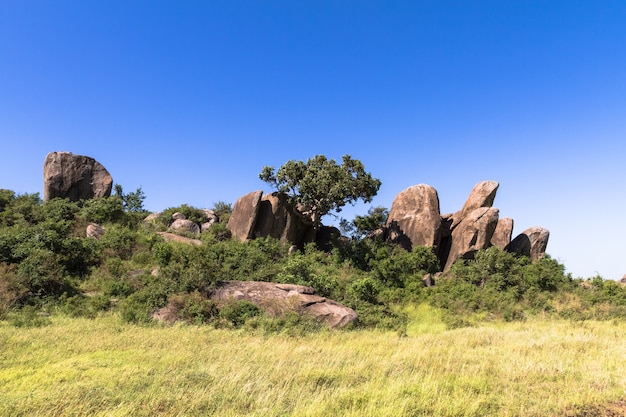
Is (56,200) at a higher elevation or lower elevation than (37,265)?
higher

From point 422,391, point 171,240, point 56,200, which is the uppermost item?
point 56,200

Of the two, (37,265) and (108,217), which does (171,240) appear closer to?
(108,217)

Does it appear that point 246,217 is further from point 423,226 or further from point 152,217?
point 423,226

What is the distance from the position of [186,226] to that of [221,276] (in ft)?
48.8

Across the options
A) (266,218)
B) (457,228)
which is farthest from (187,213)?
(457,228)

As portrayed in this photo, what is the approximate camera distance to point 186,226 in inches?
1276

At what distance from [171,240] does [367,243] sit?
1648cm

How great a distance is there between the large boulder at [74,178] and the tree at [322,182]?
15985mm

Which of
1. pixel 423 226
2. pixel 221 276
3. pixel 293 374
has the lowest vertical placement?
pixel 293 374

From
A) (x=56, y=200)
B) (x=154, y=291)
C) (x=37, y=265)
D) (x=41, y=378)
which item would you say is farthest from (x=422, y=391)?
(x=56, y=200)

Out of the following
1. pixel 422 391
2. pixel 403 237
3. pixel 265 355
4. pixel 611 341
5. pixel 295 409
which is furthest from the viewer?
pixel 403 237

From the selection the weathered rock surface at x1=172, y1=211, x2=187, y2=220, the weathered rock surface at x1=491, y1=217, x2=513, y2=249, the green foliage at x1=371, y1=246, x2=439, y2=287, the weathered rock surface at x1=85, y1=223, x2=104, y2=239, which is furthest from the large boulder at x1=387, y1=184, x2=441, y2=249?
the weathered rock surface at x1=85, y1=223, x2=104, y2=239

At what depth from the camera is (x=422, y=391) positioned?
720cm

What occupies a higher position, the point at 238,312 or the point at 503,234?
the point at 503,234
